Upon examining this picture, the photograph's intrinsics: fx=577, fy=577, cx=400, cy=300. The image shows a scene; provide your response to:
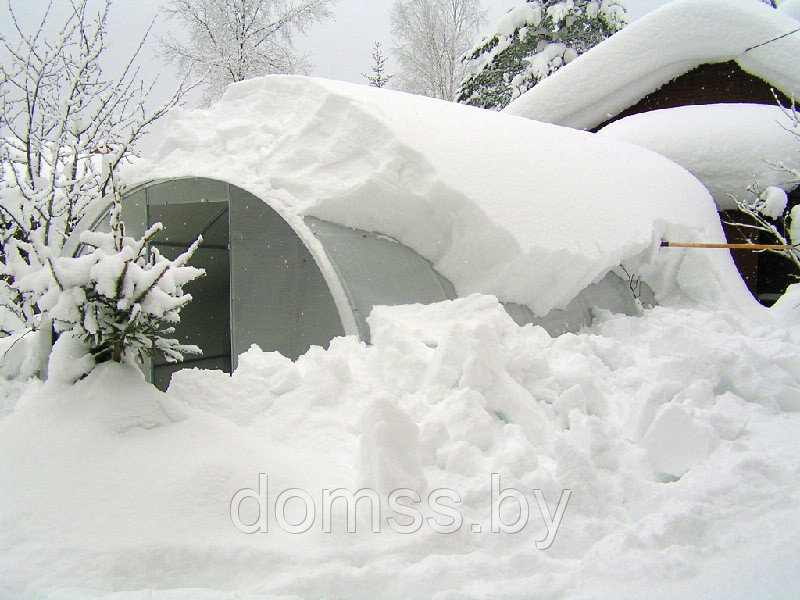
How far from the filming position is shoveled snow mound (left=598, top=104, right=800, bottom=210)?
8.65 metres

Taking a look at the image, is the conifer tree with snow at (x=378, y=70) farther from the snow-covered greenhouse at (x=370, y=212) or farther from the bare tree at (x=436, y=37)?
the snow-covered greenhouse at (x=370, y=212)

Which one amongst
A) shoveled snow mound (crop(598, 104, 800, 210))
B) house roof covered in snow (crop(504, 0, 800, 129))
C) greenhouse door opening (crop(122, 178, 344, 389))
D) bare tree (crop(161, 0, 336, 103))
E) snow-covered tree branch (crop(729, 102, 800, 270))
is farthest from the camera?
bare tree (crop(161, 0, 336, 103))

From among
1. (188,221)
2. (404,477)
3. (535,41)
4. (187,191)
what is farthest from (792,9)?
(404,477)

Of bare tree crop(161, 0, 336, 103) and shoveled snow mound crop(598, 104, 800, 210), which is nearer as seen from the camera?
shoveled snow mound crop(598, 104, 800, 210)

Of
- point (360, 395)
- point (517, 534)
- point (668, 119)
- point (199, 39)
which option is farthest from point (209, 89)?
point (517, 534)

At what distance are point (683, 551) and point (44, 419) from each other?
2.24 meters

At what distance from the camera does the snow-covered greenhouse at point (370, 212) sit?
165 inches

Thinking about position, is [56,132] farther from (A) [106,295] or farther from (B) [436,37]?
(B) [436,37]

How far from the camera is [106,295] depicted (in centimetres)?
207

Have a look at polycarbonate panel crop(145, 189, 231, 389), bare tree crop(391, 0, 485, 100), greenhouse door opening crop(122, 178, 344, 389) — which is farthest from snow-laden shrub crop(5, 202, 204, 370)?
bare tree crop(391, 0, 485, 100)

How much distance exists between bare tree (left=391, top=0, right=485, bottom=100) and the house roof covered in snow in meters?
11.3

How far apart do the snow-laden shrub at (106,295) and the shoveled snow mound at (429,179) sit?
5.93ft

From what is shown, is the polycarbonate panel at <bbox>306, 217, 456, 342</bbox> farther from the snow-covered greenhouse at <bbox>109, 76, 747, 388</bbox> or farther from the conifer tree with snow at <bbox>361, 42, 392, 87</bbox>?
the conifer tree with snow at <bbox>361, 42, 392, 87</bbox>

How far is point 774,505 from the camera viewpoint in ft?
7.09
